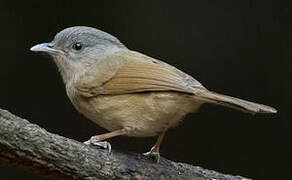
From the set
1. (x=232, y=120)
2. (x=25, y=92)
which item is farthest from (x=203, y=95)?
(x=25, y=92)

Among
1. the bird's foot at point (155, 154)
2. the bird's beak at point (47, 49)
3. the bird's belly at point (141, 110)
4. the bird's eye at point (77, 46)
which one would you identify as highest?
the bird's eye at point (77, 46)

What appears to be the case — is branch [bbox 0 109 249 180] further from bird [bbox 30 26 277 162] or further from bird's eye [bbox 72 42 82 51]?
bird's eye [bbox 72 42 82 51]

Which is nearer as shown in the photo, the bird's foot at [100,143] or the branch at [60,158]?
the branch at [60,158]

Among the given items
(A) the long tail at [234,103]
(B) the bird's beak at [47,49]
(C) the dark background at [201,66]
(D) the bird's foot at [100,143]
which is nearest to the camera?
(A) the long tail at [234,103]

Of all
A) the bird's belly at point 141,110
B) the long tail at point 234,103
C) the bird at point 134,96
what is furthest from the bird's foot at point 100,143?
the long tail at point 234,103

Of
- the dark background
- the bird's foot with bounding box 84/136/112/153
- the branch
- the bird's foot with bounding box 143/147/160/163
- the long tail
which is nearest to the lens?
the branch

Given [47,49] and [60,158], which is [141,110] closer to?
[60,158]

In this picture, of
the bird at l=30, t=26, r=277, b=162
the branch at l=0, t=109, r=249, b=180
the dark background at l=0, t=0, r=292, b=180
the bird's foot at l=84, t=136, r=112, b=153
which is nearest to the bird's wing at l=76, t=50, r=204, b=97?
the bird at l=30, t=26, r=277, b=162

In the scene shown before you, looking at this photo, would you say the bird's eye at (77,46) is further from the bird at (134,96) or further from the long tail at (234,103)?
the long tail at (234,103)

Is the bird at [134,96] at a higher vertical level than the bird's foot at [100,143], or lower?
higher
